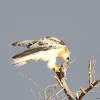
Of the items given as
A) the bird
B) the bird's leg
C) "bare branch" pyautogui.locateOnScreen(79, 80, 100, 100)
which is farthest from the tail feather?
"bare branch" pyautogui.locateOnScreen(79, 80, 100, 100)

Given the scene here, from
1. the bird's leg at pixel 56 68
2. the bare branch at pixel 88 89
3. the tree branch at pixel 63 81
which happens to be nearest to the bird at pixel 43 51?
the bird's leg at pixel 56 68

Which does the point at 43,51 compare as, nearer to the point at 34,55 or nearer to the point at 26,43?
the point at 34,55

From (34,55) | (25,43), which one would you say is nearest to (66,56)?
(25,43)

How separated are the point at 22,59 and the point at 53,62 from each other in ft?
3.61

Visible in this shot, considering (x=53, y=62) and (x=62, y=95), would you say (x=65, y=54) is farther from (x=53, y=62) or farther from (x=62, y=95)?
(x=62, y=95)

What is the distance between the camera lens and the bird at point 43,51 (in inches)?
278

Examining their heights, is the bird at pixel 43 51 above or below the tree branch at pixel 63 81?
above

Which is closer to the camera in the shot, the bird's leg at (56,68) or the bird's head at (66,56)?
the bird's leg at (56,68)

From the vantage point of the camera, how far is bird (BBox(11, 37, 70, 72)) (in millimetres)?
7059

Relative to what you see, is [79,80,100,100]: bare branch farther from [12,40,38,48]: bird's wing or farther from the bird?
[12,40,38,48]: bird's wing

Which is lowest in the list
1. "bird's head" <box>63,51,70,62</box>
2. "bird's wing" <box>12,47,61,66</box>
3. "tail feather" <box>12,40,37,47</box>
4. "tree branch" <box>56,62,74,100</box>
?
"tree branch" <box>56,62,74,100</box>

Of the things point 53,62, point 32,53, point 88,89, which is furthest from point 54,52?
point 88,89

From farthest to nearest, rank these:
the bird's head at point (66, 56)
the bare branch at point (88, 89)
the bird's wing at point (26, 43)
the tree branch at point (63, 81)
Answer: the bird's head at point (66, 56), the bird's wing at point (26, 43), the tree branch at point (63, 81), the bare branch at point (88, 89)

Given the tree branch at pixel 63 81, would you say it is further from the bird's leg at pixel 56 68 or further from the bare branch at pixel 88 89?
the bare branch at pixel 88 89
